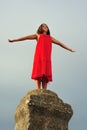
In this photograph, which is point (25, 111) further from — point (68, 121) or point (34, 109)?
point (68, 121)

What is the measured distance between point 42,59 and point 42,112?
159 cm

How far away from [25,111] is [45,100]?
1.90 feet

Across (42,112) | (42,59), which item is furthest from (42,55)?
(42,112)

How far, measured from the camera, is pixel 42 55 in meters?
9.40

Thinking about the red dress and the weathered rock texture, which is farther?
the red dress

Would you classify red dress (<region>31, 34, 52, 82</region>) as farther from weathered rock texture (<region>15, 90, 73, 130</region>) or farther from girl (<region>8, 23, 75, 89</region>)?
weathered rock texture (<region>15, 90, 73, 130</region>)

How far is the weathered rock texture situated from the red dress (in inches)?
22.9

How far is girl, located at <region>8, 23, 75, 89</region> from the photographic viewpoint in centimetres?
923

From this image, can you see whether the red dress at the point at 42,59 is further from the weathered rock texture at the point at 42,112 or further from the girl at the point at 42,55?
the weathered rock texture at the point at 42,112

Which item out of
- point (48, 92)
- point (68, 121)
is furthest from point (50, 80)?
point (68, 121)

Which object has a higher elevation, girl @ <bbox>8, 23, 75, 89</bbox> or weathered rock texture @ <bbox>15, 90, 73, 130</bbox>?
girl @ <bbox>8, 23, 75, 89</bbox>

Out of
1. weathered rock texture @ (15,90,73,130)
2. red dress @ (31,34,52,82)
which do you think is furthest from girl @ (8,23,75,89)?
weathered rock texture @ (15,90,73,130)

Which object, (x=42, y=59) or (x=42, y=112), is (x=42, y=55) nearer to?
(x=42, y=59)

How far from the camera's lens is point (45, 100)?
8570 millimetres
